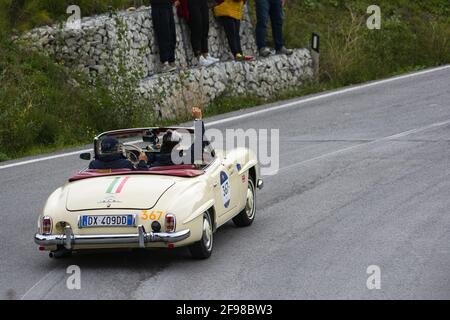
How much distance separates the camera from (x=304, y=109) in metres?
→ 21.4

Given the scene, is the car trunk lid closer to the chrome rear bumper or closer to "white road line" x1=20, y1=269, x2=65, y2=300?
the chrome rear bumper

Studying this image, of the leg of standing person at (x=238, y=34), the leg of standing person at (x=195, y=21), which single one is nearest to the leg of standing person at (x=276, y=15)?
the leg of standing person at (x=238, y=34)

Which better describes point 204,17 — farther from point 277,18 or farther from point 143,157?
point 143,157

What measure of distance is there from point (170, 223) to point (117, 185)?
0.82 metres

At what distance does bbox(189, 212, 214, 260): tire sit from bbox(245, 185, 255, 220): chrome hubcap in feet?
5.35

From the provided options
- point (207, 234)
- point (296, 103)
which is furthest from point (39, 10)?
point (207, 234)

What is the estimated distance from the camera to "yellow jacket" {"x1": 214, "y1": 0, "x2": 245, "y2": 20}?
22500 millimetres

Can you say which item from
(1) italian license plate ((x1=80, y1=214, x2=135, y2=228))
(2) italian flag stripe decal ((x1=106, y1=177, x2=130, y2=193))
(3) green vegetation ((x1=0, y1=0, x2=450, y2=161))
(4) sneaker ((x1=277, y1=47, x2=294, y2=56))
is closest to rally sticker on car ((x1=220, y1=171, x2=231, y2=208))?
(2) italian flag stripe decal ((x1=106, y1=177, x2=130, y2=193))

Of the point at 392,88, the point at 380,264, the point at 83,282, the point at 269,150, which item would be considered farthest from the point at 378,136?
the point at 83,282

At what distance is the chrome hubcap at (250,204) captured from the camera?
41.6ft

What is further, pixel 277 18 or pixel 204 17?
pixel 277 18

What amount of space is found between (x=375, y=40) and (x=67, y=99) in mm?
9865

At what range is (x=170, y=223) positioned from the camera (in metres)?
10.3
